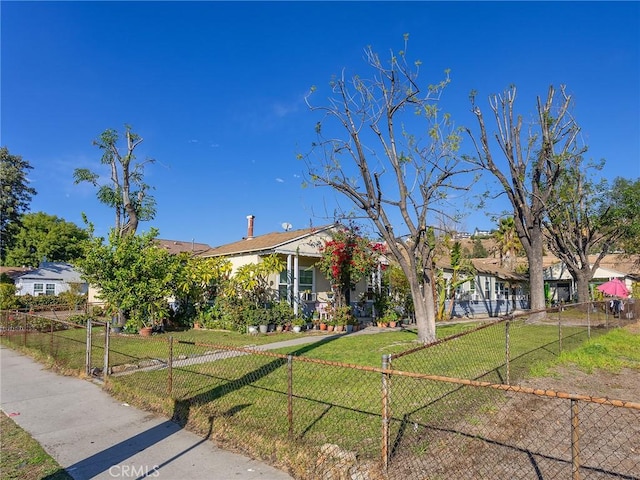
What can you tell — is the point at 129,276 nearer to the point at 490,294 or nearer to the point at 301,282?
the point at 301,282

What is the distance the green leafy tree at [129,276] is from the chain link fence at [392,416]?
5.53 m

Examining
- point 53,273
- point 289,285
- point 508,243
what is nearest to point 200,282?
point 289,285

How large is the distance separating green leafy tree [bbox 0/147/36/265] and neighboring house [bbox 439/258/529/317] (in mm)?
43370

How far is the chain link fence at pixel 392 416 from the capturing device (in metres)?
3.65

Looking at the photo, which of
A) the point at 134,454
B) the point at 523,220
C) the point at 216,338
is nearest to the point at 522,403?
the point at 134,454

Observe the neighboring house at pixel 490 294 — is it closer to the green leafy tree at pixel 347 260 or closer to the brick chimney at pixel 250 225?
the green leafy tree at pixel 347 260

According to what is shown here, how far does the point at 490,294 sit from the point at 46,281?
119 feet

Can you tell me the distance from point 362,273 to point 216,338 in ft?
19.6

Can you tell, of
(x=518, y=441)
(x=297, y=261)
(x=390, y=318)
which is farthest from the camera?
(x=390, y=318)

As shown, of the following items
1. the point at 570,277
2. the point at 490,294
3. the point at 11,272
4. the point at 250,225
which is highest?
the point at 250,225

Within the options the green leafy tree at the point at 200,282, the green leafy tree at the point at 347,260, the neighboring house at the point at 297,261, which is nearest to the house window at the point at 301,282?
the neighboring house at the point at 297,261

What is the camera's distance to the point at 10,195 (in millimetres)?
43156

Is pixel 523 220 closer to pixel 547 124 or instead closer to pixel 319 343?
pixel 547 124

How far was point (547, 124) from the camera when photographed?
2025 centimetres
